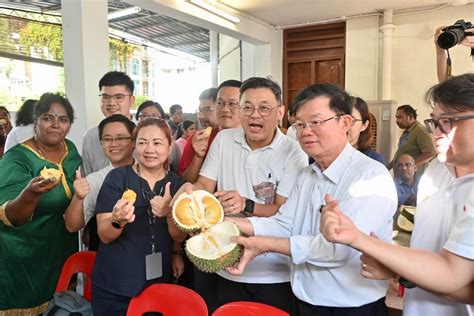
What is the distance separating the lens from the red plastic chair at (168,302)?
1456mm

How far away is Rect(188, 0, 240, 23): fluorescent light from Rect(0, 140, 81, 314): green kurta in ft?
12.8

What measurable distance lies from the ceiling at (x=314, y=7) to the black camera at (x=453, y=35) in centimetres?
456

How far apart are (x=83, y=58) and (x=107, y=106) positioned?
1403 mm

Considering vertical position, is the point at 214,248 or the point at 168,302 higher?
the point at 214,248

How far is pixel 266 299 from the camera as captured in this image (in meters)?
1.67

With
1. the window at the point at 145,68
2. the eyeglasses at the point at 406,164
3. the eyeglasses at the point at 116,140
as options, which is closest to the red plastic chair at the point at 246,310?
the eyeglasses at the point at 116,140

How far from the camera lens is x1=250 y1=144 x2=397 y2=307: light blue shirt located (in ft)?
4.16

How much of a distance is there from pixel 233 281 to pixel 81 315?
0.76m

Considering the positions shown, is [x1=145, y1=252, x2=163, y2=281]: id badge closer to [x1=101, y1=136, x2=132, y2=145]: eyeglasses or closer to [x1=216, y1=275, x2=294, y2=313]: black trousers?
[x1=216, y1=275, x2=294, y2=313]: black trousers

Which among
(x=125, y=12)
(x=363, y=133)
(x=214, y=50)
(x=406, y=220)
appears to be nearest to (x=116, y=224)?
(x=363, y=133)

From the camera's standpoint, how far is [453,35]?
1.64 metres

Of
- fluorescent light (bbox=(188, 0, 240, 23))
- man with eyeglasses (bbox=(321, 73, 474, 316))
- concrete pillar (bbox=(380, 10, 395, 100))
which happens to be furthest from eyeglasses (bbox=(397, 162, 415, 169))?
concrete pillar (bbox=(380, 10, 395, 100))

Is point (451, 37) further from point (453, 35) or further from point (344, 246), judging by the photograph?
point (344, 246)

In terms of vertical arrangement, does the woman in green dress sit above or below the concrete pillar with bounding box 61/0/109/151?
below
